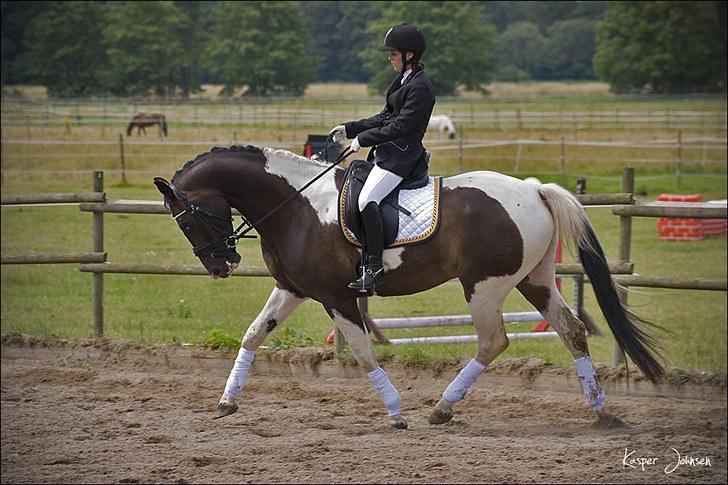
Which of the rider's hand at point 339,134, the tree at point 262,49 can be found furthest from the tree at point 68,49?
the rider's hand at point 339,134

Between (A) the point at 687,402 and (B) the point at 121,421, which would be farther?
(A) the point at 687,402

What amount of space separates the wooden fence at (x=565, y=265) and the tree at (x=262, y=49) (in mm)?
33738

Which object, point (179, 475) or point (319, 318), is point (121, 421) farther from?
point (319, 318)

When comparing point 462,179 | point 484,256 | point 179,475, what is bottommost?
point 179,475

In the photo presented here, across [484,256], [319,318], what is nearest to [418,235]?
[484,256]

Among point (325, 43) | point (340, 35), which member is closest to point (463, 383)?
point (340, 35)

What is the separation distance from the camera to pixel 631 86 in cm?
5175

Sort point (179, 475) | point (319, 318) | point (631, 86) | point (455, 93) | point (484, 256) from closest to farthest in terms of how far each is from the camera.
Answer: point (179, 475), point (484, 256), point (319, 318), point (455, 93), point (631, 86)

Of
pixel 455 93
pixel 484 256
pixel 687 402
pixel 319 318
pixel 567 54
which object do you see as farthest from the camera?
pixel 567 54

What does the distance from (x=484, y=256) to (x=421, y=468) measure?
1.54 m

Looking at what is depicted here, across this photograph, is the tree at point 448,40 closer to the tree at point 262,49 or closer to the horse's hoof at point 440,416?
the tree at point 262,49

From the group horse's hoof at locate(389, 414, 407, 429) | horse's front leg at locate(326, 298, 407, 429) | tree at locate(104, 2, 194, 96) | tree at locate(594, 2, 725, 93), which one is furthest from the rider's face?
tree at locate(594, 2, 725, 93)

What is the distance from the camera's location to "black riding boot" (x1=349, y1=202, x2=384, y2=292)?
249 inches

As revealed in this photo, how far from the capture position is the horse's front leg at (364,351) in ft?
21.4
